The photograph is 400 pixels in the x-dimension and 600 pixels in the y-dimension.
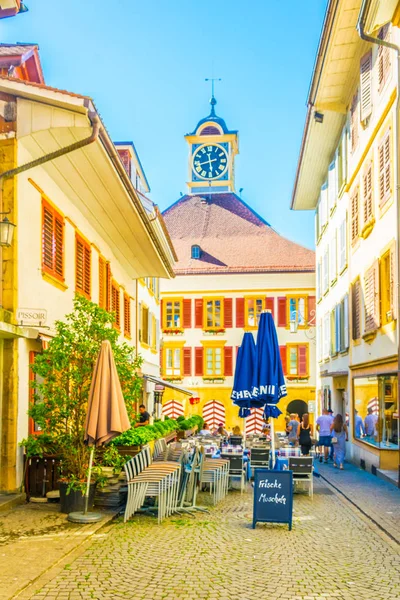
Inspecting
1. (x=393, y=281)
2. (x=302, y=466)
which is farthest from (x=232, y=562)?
(x=393, y=281)

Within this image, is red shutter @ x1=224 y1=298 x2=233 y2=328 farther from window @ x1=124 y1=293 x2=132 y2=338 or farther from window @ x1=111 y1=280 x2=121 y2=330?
window @ x1=111 y1=280 x2=121 y2=330

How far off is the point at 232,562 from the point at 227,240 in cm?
4462

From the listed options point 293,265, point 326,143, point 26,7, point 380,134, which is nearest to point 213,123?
point 293,265

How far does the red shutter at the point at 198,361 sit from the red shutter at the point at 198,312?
1.50 meters

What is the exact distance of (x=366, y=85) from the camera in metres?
20.2

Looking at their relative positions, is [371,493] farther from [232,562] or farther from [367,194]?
[367,194]

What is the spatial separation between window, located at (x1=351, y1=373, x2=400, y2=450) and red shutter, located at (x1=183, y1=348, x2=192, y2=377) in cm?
2519

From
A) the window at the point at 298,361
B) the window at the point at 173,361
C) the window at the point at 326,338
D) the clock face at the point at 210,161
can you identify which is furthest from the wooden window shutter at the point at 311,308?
the window at the point at 326,338

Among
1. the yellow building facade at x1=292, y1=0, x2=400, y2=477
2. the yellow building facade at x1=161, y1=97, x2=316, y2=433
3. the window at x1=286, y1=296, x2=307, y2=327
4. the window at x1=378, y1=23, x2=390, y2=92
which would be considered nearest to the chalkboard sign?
the yellow building facade at x1=292, y1=0, x2=400, y2=477

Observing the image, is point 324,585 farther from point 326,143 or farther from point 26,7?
point 326,143

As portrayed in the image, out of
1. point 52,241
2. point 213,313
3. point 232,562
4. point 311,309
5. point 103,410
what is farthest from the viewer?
point 213,313

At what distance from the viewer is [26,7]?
14.2 metres

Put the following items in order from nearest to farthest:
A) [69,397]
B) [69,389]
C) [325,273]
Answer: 1. [69,397]
2. [69,389]
3. [325,273]

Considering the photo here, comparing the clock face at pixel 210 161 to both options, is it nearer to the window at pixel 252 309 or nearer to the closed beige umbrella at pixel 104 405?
the window at pixel 252 309
